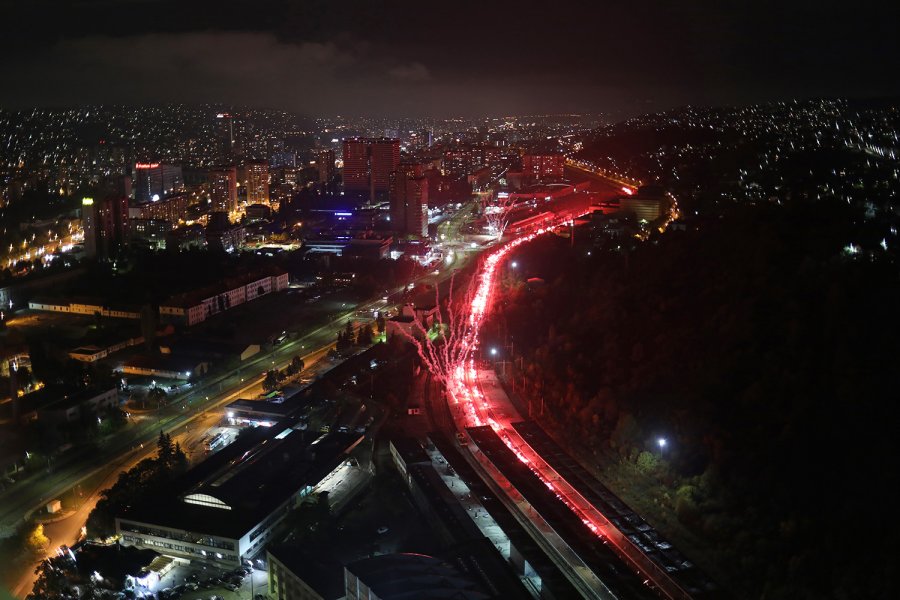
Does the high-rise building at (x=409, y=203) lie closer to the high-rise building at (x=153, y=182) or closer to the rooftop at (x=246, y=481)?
the high-rise building at (x=153, y=182)

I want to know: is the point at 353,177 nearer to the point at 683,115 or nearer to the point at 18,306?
the point at 683,115

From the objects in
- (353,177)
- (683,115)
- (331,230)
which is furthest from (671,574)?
(683,115)

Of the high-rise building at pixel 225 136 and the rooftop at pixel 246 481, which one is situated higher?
the high-rise building at pixel 225 136

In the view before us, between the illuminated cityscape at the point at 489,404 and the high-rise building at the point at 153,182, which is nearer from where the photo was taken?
the illuminated cityscape at the point at 489,404

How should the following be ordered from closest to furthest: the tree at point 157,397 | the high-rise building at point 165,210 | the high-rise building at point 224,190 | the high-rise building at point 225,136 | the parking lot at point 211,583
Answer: the parking lot at point 211,583 → the tree at point 157,397 → the high-rise building at point 165,210 → the high-rise building at point 224,190 → the high-rise building at point 225,136

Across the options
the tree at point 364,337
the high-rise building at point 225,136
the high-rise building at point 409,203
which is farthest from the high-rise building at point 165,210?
the high-rise building at point 225,136

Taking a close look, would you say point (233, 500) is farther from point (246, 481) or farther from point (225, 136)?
point (225, 136)

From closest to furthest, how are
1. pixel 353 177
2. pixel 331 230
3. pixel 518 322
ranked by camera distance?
pixel 518 322 < pixel 331 230 < pixel 353 177
